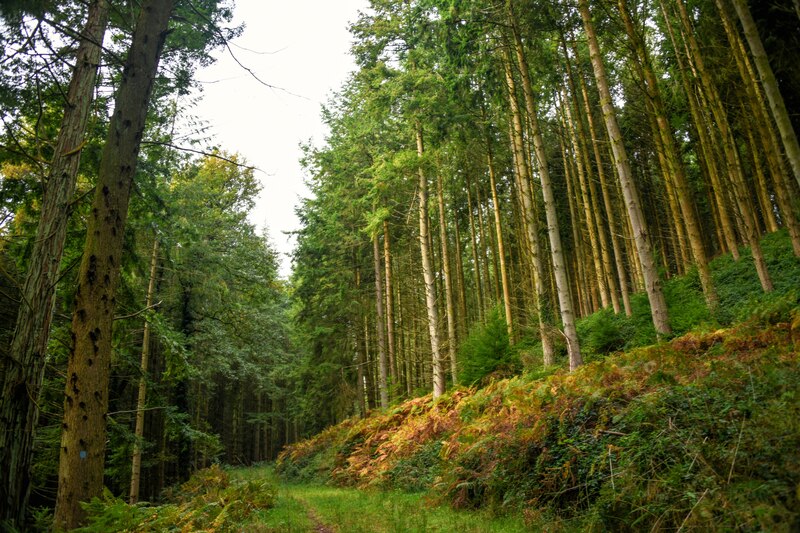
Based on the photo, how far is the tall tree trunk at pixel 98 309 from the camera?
3836 millimetres

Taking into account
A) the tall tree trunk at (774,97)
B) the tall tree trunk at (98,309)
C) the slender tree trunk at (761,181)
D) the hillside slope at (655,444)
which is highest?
the slender tree trunk at (761,181)

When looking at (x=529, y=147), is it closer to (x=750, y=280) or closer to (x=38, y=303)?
(x=750, y=280)

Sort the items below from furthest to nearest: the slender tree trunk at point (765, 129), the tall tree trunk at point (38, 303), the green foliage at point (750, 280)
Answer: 1. the slender tree trunk at point (765, 129)
2. the green foliage at point (750, 280)
3. the tall tree trunk at point (38, 303)

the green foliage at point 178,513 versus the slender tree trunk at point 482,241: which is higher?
the slender tree trunk at point 482,241

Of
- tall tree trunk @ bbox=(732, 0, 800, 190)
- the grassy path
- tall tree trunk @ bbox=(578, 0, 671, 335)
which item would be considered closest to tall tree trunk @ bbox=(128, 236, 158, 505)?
the grassy path

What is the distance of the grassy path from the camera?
4.91 meters

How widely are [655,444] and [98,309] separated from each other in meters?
5.43

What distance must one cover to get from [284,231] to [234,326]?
22.8 ft

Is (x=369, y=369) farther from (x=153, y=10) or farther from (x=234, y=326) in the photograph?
(x=153, y=10)

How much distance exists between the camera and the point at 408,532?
16.1 ft

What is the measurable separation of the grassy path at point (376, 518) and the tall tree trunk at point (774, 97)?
675 centimetres

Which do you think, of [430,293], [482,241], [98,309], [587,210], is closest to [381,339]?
[430,293]

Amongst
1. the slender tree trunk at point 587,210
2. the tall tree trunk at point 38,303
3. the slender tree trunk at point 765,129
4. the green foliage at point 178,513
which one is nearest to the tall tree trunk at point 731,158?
the slender tree trunk at point 765,129

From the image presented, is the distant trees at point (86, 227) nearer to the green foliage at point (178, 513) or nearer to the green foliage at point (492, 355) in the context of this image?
the green foliage at point (178, 513)
